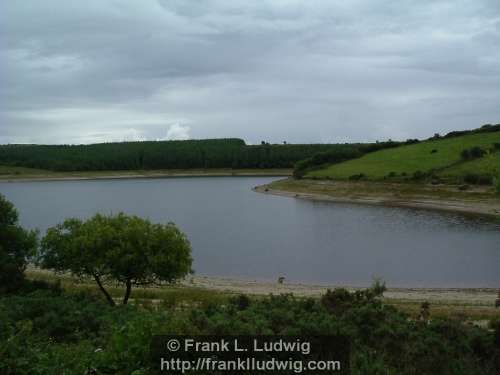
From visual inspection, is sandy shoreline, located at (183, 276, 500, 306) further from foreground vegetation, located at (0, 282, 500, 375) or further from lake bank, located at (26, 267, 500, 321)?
foreground vegetation, located at (0, 282, 500, 375)

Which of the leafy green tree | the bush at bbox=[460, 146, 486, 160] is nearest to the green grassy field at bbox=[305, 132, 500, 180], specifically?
the bush at bbox=[460, 146, 486, 160]

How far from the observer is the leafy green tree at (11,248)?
1633 cm

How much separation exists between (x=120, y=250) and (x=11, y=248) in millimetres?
3739

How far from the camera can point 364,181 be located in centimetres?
7500

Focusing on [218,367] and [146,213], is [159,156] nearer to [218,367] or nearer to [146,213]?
[146,213]

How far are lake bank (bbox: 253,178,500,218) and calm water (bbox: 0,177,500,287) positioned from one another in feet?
11.7

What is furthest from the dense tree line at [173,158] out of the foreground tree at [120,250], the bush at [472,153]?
the foreground tree at [120,250]

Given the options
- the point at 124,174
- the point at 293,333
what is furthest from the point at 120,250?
the point at 124,174

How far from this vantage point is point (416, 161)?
7625 cm

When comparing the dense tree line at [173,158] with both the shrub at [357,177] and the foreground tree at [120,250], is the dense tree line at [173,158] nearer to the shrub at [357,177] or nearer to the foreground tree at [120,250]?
the shrub at [357,177]

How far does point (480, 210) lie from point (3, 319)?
171 ft

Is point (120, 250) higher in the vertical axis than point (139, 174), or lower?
lower

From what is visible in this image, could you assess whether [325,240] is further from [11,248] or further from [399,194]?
[399,194]

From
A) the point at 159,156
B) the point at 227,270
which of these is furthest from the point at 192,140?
the point at 227,270
